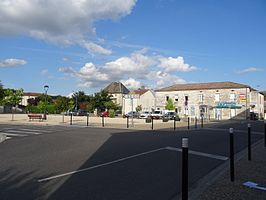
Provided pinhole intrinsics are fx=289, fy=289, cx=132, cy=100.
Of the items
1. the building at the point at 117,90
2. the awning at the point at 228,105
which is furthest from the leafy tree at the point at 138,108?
the awning at the point at 228,105

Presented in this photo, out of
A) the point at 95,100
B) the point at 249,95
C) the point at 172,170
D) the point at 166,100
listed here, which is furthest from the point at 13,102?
the point at 172,170

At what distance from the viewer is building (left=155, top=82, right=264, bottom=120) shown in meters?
62.0

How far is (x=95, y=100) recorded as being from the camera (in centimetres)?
7338

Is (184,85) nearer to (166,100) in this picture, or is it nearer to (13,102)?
(166,100)

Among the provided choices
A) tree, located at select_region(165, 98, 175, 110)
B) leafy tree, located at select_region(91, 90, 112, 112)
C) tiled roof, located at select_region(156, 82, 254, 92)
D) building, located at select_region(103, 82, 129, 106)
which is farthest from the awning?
building, located at select_region(103, 82, 129, 106)

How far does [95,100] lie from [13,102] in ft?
66.9

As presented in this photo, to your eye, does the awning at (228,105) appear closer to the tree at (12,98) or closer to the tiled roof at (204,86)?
the tiled roof at (204,86)

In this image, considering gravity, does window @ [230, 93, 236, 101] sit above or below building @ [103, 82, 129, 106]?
below

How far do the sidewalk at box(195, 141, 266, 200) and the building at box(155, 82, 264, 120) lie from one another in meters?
51.5

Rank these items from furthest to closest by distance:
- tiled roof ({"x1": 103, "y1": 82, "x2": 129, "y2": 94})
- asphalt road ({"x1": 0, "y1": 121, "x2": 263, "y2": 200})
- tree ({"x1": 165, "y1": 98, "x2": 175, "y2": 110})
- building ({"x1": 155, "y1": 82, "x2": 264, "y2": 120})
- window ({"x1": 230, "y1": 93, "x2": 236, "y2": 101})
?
1. tiled roof ({"x1": 103, "y1": 82, "x2": 129, "y2": 94})
2. tree ({"x1": 165, "y1": 98, "x2": 175, "y2": 110})
3. window ({"x1": 230, "y1": 93, "x2": 236, "y2": 101})
4. building ({"x1": 155, "y1": 82, "x2": 264, "y2": 120})
5. asphalt road ({"x1": 0, "y1": 121, "x2": 263, "y2": 200})

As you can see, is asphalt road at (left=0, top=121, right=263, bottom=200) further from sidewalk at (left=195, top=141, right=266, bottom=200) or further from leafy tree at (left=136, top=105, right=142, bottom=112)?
leafy tree at (left=136, top=105, right=142, bottom=112)

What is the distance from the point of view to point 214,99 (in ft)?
220

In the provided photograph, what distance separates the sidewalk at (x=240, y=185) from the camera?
4.95 m

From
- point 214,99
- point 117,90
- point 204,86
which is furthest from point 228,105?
point 117,90
